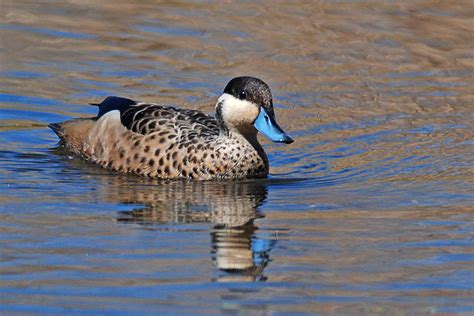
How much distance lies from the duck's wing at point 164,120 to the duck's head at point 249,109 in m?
0.27

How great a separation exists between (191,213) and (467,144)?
125 inches

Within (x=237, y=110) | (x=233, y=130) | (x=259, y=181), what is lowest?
(x=259, y=181)

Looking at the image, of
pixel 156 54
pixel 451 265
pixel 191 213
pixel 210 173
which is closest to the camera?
pixel 451 265

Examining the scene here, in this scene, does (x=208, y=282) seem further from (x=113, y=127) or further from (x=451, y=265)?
(x=113, y=127)

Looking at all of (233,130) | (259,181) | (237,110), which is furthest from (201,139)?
(259,181)

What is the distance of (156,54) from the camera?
547 inches

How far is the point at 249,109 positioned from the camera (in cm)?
977

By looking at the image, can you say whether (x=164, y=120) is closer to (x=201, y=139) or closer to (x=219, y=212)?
(x=201, y=139)

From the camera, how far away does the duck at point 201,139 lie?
971 cm

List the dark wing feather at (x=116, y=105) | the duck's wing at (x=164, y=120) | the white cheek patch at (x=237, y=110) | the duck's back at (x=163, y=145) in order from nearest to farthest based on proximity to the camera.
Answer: the white cheek patch at (x=237, y=110) < the duck's back at (x=163, y=145) < the duck's wing at (x=164, y=120) < the dark wing feather at (x=116, y=105)

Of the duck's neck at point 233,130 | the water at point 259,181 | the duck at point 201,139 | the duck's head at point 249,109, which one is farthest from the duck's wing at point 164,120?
the water at point 259,181

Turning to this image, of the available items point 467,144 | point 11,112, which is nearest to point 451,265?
point 467,144

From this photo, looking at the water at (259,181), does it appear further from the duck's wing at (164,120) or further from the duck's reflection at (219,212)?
the duck's wing at (164,120)

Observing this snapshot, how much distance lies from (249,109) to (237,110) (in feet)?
0.36
